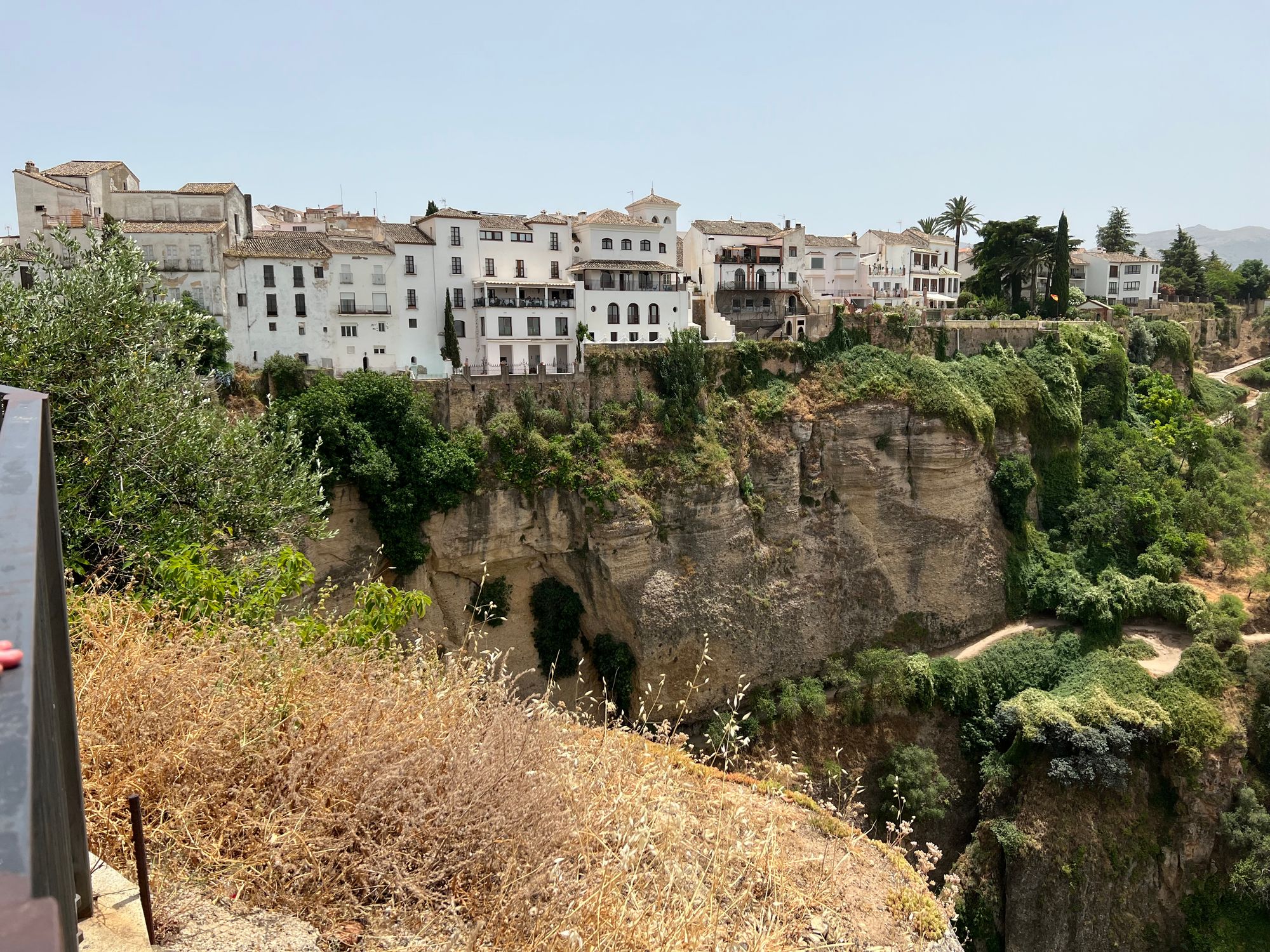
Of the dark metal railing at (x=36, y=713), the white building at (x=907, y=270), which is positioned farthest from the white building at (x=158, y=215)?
the white building at (x=907, y=270)

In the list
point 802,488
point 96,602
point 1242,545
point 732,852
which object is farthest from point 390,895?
point 1242,545

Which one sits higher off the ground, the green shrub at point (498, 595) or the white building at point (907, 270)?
the white building at point (907, 270)

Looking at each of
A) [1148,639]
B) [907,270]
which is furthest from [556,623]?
[907,270]

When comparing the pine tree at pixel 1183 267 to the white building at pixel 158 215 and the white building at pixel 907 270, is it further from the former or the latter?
the white building at pixel 158 215

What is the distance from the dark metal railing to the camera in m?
1.43

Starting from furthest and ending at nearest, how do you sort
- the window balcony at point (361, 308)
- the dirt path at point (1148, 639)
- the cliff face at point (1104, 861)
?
the window balcony at point (361, 308) → the dirt path at point (1148, 639) → the cliff face at point (1104, 861)

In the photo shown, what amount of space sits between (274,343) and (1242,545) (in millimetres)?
33310

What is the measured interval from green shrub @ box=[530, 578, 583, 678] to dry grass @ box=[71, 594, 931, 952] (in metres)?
18.9

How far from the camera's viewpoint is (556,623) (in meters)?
25.6

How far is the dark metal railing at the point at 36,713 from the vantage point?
1.43 m

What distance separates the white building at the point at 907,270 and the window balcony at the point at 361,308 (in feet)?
84.4

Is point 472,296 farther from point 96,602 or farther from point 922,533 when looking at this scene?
point 96,602

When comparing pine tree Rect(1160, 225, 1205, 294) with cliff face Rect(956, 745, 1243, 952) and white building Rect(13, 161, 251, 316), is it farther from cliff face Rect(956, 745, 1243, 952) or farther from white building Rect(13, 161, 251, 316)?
white building Rect(13, 161, 251, 316)

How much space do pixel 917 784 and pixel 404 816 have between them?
2300 centimetres
